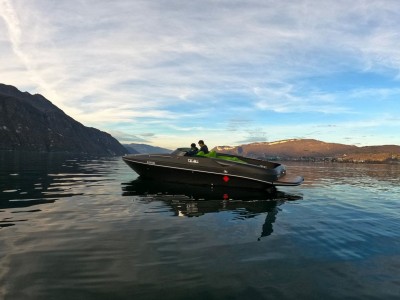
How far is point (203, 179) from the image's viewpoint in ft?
68.2

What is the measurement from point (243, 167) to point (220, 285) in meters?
14.2

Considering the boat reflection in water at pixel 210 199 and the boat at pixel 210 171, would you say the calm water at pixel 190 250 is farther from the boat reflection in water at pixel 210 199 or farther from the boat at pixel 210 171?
the boat at pixel 210 171

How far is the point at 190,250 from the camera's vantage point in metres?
8.08

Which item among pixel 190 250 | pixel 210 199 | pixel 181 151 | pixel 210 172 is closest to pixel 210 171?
pixel 210 172

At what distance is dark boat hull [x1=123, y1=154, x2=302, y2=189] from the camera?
772 inches

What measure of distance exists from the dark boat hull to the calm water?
496cm

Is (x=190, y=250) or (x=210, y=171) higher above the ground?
(x=210, y=171)

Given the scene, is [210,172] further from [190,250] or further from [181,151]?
[190,250]

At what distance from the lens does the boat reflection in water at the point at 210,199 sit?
13156mm

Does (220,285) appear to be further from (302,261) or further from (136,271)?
(302,261)

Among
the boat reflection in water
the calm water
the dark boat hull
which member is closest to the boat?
the dark boat hull

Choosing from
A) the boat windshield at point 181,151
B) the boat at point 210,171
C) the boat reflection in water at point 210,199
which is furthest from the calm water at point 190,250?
the boat windshield at point 181,151

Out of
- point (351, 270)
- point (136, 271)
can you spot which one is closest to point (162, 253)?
point (136, 271)

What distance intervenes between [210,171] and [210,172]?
65mm
